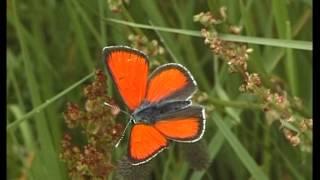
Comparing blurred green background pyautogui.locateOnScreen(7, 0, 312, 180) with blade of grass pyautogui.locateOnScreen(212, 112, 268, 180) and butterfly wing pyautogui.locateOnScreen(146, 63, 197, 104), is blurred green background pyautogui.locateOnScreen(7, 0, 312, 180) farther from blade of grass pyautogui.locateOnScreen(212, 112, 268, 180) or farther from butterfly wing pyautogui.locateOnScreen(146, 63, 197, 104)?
butterfly wing pyautogui.locateOnScreen(146, 63, 197, 104)

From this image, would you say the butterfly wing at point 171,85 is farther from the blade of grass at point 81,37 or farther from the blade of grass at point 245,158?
the blade of grass at point 81,37

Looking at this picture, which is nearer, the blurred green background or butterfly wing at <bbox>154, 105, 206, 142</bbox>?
butterfly wing at <bbox>154, 105, 206, 142</bbox>

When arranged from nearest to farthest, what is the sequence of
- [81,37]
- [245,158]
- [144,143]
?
[144,143]
[245,158]
[81,37]

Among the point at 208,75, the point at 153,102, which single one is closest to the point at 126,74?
the point at 153,102

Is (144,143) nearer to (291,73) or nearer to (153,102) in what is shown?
(153,102)

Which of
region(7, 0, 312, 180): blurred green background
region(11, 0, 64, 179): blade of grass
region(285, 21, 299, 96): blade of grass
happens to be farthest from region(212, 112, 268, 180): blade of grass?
region(11, 0, 64, 179): blade of grass
